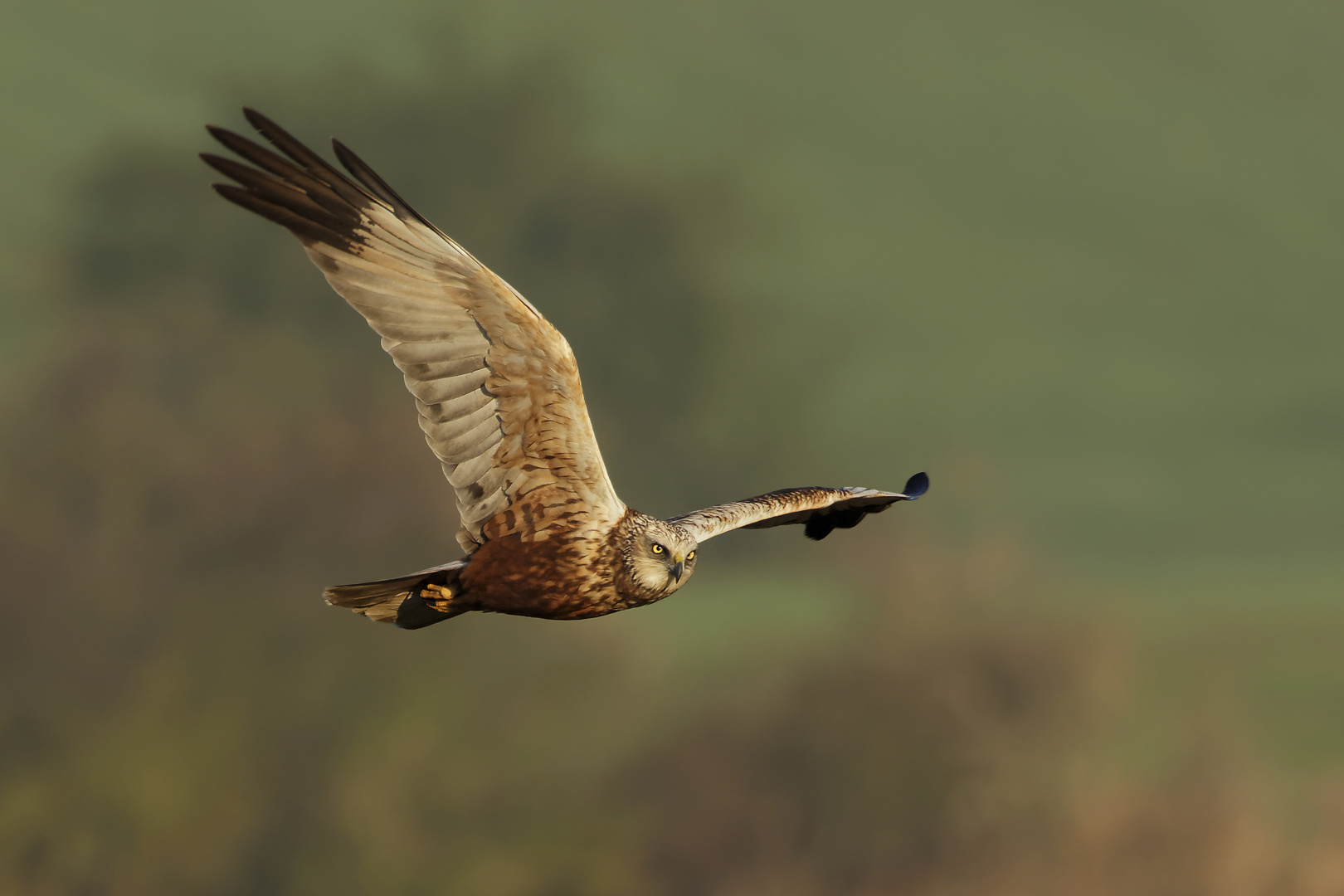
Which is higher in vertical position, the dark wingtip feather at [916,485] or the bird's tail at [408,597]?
the dark wingtip feather at [916,485]

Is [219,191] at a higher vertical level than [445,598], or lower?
higher

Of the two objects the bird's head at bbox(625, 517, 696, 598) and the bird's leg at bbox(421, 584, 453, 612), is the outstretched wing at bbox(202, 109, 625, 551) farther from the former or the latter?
the bird's leg at bbox(421, 584, 453, 612)

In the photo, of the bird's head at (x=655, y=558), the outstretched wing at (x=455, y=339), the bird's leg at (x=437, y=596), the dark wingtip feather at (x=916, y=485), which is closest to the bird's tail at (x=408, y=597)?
the bird's leg at (x=437, y=596)

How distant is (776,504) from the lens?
14945 mm

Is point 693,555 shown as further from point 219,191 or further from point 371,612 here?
point 219,191

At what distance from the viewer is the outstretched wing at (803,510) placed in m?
13.8

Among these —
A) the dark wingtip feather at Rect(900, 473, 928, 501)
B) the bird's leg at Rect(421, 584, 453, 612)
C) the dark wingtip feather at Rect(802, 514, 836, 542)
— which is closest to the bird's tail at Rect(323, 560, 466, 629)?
the bird's leg at Rect(421, 584, 453, 612)

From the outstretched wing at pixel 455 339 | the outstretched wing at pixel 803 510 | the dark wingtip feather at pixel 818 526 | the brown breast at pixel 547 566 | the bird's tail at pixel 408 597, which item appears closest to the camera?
the outstretched wing at pixel 455 339

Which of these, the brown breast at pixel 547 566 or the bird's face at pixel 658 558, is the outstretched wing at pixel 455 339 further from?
the bird's face at pixel 658 558

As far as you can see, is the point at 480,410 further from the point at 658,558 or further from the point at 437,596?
the point at 658,558

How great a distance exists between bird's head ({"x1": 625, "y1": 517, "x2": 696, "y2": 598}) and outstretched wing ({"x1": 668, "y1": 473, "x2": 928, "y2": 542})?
576mm

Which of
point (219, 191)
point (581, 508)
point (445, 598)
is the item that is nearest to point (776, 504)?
point (581, 508)

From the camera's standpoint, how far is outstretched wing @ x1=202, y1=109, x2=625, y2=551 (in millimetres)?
11461

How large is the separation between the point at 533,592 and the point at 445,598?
1.04 m
